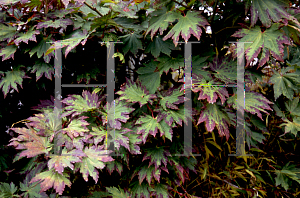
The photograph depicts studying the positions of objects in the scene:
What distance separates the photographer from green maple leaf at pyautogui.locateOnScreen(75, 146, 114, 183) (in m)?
0.95

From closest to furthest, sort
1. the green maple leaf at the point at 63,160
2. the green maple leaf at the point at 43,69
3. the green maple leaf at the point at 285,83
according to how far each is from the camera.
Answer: the green maple leaf at the point at 63,160 < the green maple leaf at the point at 43,69 < the green maple leaf at the point at 285,83

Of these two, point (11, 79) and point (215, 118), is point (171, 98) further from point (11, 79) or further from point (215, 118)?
point (11, 79)

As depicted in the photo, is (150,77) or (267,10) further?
(150,77)

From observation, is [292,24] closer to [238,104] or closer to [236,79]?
[236,79]

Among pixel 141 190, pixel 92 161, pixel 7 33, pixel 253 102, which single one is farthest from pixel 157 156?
pixel 7 33

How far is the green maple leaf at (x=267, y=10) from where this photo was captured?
3.45ft

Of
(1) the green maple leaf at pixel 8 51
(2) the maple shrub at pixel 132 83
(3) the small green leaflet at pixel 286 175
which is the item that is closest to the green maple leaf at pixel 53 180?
(2) the maple shrub at pixel 132 83

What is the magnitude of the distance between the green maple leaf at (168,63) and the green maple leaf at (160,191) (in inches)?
27.0

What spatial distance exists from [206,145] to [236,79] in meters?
0.70

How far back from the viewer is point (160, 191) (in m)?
1.25

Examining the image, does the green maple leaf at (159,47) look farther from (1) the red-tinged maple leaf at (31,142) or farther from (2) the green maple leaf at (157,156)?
(1) the red-tinged maple leaf at (31,142)

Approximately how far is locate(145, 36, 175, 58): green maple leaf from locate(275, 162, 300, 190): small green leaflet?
1313mm

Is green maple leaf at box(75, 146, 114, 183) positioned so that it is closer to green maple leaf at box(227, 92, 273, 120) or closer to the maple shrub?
the maple shrub

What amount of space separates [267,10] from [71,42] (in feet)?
3.31
